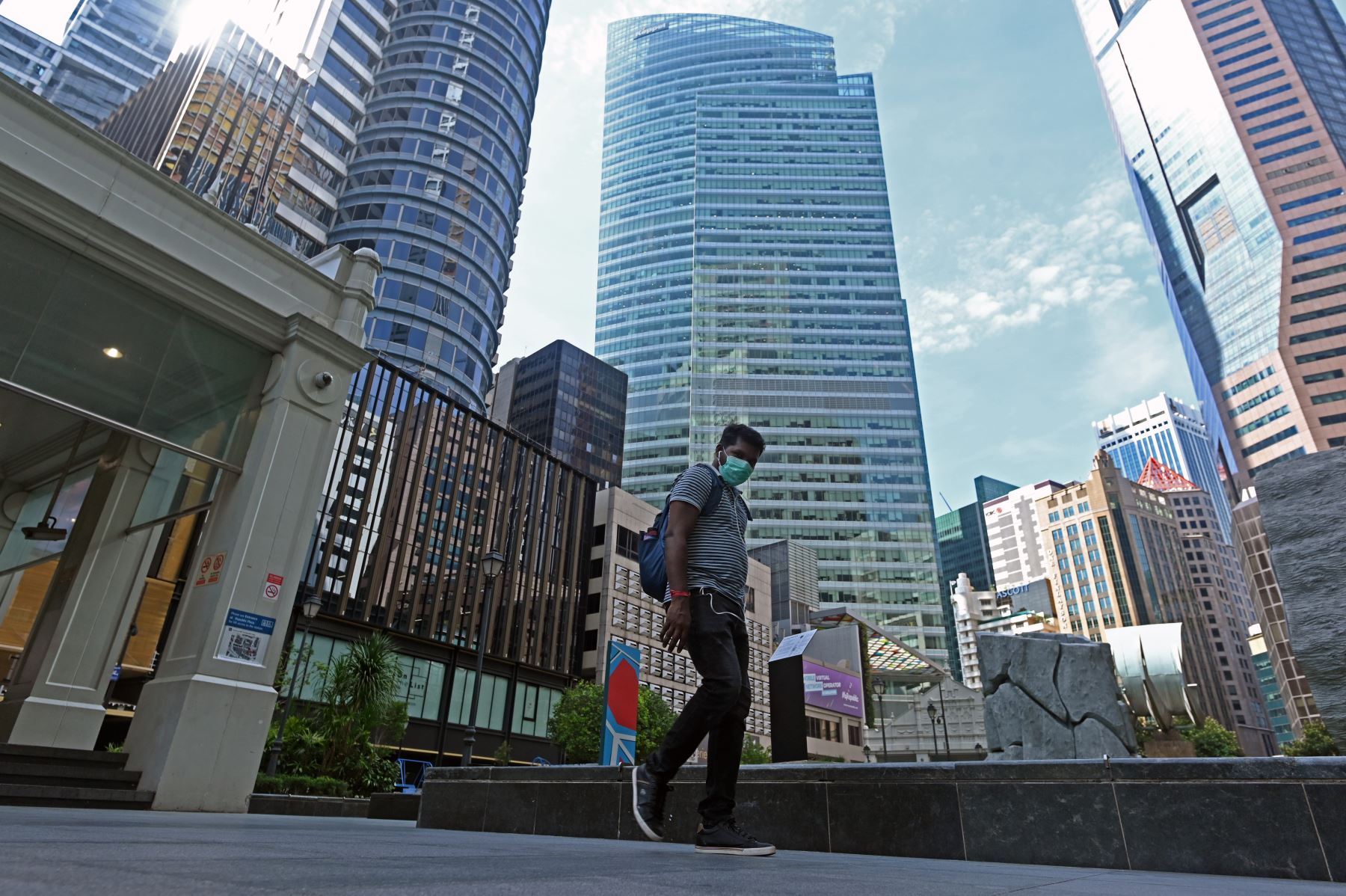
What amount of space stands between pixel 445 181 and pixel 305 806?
193 feet

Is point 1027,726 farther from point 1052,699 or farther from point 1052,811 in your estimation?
point 1052,811

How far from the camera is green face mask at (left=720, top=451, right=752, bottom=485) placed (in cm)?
411

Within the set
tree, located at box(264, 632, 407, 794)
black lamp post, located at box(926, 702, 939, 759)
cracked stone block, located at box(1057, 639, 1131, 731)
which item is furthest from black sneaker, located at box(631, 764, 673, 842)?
black lamp post, located at box(926, 702, 939, 759)

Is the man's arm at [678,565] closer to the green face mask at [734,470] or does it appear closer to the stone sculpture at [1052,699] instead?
the green face mask at [734,470]

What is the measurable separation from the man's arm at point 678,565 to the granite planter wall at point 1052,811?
2.02 metres

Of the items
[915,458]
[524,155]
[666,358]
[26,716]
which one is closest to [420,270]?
[524,155]

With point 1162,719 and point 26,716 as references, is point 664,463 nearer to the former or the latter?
point 1162,719

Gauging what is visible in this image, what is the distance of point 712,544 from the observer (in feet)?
12.5

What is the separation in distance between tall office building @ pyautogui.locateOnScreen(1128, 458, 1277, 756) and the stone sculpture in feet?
395

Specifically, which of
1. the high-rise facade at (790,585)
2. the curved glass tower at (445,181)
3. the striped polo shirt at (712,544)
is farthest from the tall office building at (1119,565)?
the striped polo shirt at (712,544)

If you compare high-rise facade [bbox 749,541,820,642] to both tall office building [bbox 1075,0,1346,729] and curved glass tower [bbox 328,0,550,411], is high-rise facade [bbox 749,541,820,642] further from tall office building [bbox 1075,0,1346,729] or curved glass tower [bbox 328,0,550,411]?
tall office building [bbox 1075,0,1346,729]

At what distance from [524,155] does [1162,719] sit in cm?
6858

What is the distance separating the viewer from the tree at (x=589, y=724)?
3884 centimetres

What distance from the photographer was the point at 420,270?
184 ft
